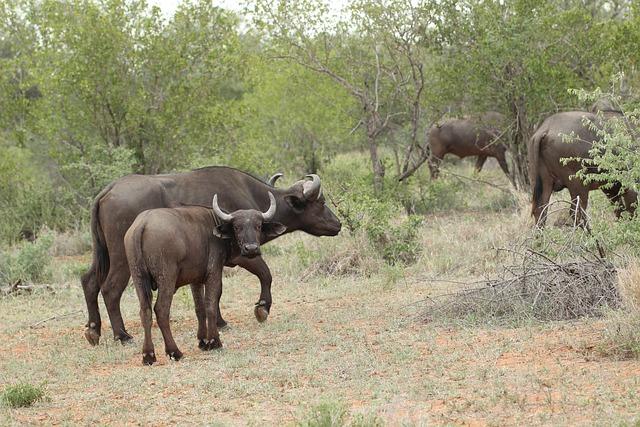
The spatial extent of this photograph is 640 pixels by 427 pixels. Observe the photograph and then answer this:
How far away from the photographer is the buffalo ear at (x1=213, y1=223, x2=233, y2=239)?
8.89 metres

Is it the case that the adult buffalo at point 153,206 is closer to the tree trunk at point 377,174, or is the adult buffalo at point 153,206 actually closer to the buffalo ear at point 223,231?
the buffalo ear at point 223,231

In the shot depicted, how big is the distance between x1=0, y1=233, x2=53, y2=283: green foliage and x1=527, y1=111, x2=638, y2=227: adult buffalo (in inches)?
261

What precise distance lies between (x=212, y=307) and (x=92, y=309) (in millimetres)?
1701

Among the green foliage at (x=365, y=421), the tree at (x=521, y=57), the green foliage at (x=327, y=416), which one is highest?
the tree at (x=521, y=57)

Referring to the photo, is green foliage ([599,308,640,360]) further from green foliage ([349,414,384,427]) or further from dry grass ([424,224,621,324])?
green foliage ([349,414,384,427])

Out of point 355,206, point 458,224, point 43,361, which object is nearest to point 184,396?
point 43,361

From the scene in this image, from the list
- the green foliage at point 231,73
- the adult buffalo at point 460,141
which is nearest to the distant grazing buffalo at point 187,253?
the green foliage at point 231,73

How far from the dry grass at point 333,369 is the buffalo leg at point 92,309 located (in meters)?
0.15

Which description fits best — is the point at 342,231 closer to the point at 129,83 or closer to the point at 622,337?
the point at 129,83

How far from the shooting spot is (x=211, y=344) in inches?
352

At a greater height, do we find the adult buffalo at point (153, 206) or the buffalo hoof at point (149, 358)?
the adult buffalo at point (153, 206)

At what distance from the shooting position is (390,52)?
17.0m

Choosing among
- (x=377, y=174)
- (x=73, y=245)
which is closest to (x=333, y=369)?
(x=73, y=245)

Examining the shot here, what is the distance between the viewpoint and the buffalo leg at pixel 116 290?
9.73 metres
